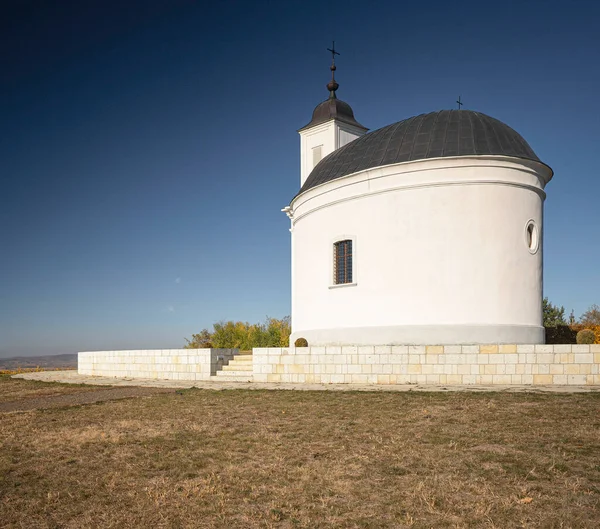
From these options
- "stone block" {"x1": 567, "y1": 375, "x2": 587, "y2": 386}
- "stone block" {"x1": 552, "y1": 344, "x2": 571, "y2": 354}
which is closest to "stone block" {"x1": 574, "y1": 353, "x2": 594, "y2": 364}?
"stone block" {"x1": 552, "y1": 344, "x2": 571, "y2": 354}

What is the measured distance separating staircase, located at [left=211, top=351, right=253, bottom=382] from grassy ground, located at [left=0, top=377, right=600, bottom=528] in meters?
6.58

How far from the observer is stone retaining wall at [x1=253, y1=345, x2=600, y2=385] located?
42.7 ft

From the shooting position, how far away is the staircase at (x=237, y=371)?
16.7 m

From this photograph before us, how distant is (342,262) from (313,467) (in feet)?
46.4

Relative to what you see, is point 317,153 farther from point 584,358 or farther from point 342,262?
point 584,358

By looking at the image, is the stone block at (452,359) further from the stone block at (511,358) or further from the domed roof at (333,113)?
the domed roof at (333,113)

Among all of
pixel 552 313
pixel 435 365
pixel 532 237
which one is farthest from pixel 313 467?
pixel 552 313

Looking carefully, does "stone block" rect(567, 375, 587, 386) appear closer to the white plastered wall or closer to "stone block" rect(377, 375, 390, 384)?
the white plastered wall

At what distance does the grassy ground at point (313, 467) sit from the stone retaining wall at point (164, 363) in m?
7.72

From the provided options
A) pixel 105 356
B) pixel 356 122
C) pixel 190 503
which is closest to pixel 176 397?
pixel 190 503

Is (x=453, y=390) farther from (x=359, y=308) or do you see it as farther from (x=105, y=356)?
(x=105, y=356)

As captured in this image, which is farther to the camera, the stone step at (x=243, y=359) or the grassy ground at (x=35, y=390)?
the stone step at (x=243, y=359)

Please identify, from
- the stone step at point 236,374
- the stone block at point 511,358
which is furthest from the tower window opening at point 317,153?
the stone block at point 511,358

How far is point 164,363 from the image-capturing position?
18.9m
